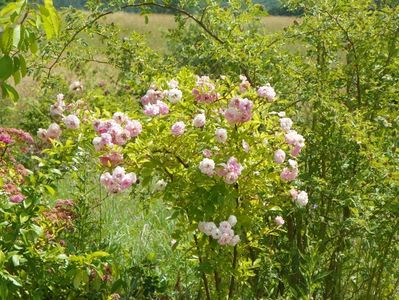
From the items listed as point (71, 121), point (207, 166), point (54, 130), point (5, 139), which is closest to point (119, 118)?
point (71, 121)

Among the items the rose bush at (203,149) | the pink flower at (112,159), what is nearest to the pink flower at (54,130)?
the rose bush at (203,149)

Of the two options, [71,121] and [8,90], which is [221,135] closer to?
[71,121]

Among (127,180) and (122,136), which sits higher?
(122,136)

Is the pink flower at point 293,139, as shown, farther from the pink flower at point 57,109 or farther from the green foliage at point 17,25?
the green foliage at point 17,25

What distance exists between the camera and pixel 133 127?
105 inches

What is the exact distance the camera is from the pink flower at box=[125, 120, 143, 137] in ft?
8.78

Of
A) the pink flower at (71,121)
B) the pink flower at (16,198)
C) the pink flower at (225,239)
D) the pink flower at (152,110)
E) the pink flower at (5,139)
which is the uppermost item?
the pink flower at (152,110)

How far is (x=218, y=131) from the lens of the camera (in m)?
2.62

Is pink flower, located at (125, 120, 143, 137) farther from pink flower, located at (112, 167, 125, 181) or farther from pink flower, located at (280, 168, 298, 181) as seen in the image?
pink flower, located at (280, 168, 298, 181)

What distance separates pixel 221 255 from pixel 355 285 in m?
1.04

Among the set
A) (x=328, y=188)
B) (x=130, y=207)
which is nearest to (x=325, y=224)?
(x=328, y=188)

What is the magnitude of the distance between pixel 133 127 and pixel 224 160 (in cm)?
40

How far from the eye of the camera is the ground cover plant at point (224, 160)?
107 inches

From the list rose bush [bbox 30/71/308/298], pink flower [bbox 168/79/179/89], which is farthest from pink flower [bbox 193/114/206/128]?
pink flower [bbox 168/79/179/89]
